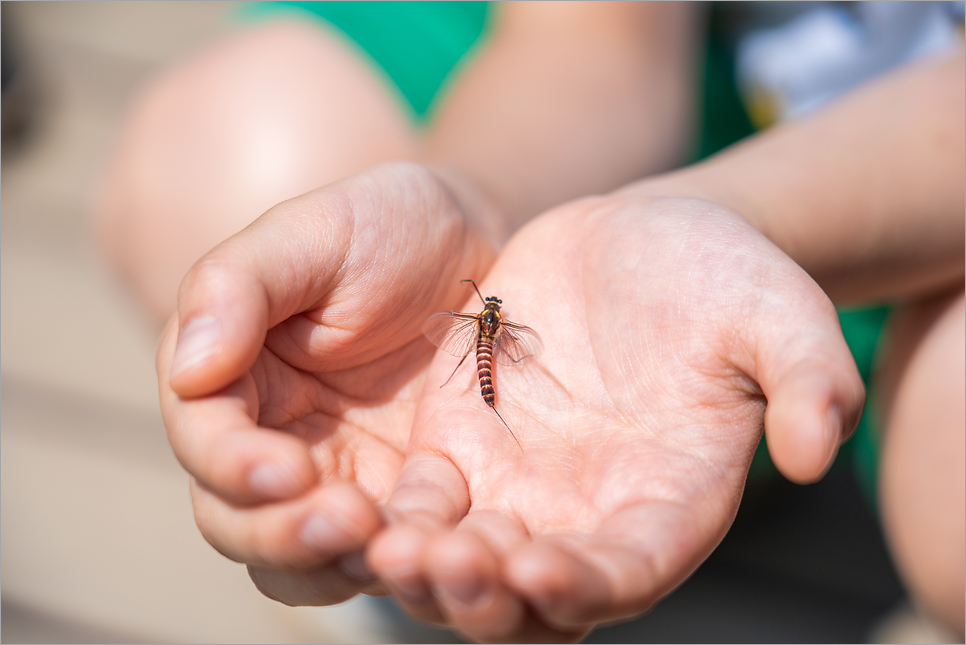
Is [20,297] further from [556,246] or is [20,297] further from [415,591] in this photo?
[415,591]

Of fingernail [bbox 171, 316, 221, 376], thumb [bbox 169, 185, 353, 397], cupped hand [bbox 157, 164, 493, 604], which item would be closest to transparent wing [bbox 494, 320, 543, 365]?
cupped hand [bbox 157, 164, 493, 604]

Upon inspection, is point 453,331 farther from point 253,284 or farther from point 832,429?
point 832,429

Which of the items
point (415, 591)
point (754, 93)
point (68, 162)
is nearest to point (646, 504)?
point (415, 591)

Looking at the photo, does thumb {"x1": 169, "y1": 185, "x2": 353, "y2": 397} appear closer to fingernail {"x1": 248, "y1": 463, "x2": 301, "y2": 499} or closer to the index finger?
the index finger

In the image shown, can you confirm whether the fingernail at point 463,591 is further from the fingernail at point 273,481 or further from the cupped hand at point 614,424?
the fingernail at point 273,481

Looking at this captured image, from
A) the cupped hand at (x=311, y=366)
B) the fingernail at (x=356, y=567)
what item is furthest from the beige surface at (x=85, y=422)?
the fingernail at (x=356, y=567)

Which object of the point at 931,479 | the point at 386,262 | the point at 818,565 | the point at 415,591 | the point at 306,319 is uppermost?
the point at 386,262
